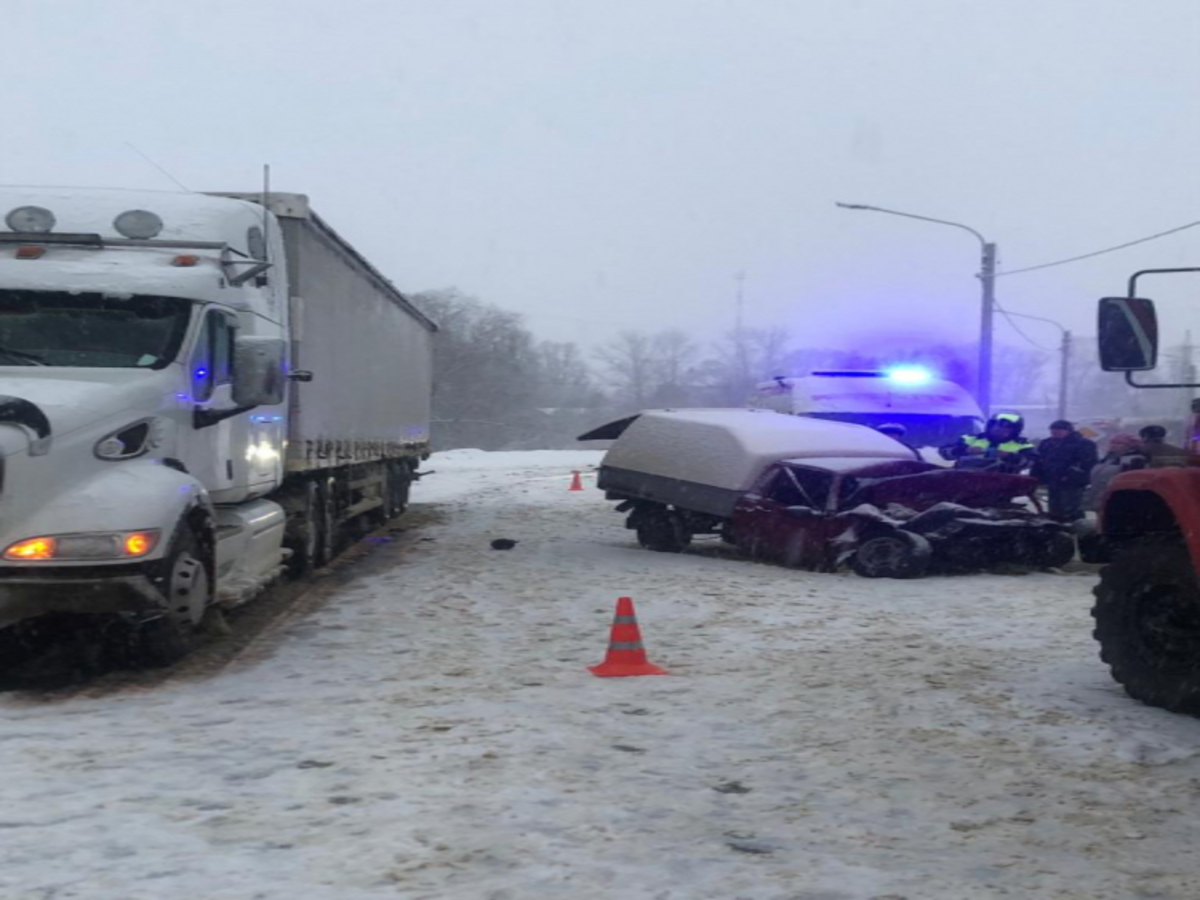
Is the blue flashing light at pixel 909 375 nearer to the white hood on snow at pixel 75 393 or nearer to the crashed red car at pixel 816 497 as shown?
the crashed red car at pixel 816 497

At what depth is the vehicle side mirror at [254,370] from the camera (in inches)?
344

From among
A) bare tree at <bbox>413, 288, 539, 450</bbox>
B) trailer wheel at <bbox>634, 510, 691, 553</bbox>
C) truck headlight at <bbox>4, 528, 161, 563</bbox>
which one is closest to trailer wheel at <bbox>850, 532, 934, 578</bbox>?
trailer wheel at <bbox>634, 510, 691, 553</bbox>

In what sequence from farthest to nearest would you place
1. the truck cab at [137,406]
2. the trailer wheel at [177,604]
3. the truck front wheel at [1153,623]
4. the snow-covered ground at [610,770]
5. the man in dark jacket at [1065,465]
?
the man in dark jacket at [1065,465] → the trailer wheel at [177,604] → the truck cab at [137,406] → the truck front wheel at [1153,623] → the snow-covered ground at [610,770]

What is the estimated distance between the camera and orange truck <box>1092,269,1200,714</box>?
21.9 feet

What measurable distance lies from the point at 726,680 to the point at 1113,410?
59222mm

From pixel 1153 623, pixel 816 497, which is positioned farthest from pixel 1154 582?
pixel 816 497

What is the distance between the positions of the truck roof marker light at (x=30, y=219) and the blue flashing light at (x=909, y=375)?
13.5 m

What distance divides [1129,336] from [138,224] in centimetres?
672

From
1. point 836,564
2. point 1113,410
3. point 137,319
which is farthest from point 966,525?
point 1113,410

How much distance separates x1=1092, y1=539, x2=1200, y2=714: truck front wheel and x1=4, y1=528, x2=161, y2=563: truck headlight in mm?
5431

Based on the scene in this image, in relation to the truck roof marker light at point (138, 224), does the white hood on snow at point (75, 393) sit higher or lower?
lower

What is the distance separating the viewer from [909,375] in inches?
785

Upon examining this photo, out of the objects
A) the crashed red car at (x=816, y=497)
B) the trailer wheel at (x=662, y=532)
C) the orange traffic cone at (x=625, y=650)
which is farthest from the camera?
the trailer wheel at (x=662, y=532)

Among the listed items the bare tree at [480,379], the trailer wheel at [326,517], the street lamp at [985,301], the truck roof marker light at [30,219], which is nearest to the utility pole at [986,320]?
the street lamp at [985,301]
